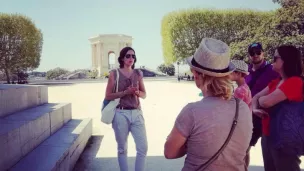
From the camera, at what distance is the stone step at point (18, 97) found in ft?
15.1

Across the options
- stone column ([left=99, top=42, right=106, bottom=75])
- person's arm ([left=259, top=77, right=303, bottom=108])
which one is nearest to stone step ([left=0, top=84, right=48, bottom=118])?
person's arm ([left=259, top=77, right=303, bottom=108])

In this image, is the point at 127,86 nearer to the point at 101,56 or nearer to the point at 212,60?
the point at 212,60

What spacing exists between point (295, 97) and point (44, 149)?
3.25 meters

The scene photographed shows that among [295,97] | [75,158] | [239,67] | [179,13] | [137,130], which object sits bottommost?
[75,158]

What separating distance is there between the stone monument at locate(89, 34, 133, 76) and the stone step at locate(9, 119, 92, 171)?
63420mm

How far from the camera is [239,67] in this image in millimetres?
3229

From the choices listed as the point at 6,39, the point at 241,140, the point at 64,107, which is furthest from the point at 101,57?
the point at 241,140

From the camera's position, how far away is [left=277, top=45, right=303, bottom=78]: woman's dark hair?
2.75 metres

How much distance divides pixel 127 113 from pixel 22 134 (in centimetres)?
134

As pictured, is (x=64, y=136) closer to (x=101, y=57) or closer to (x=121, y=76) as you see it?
(x=121, y=76)

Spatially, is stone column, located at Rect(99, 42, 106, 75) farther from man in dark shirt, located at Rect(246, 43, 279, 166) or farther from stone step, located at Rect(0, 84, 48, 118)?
man in dark shirt, located at Rect(246, 43, 279, 166)

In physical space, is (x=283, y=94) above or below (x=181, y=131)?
above

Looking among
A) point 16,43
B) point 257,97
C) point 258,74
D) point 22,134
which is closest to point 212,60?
point 257,97

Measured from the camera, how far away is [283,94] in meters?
2.66
